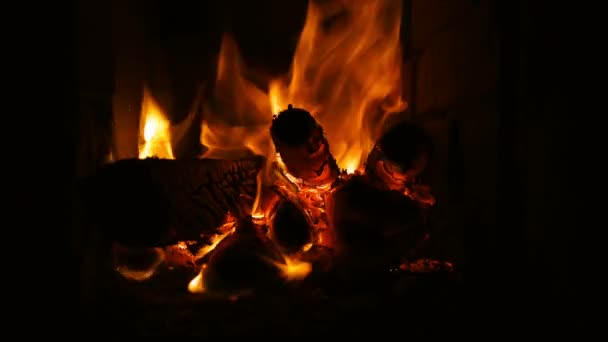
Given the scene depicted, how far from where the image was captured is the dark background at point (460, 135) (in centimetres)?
78

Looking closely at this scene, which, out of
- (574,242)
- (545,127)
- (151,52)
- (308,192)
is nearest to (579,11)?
(545,127)

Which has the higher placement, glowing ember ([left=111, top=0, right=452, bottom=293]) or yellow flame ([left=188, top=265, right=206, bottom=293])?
glowing ember ([left=111, top=0, right=452, bottom=293])

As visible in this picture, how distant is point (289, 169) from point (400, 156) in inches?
10.5

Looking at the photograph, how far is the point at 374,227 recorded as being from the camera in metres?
0.94

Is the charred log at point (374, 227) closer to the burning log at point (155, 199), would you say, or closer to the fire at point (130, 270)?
the burning log at point (155, 199)

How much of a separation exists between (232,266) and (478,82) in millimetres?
684

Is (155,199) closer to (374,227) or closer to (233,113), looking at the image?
(374,227)

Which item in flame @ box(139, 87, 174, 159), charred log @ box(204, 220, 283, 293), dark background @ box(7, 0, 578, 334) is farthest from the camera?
flame @ box(139, 87, 174, 159)

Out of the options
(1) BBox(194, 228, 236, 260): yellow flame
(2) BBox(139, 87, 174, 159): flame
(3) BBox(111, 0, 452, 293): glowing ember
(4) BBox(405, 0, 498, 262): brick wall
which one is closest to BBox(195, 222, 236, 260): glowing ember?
(1) BBox(194, 228, 236, 260): yellow flame

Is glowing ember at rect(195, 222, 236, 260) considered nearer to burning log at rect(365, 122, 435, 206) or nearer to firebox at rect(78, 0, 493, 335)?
firebox at rect(78, 0, 493, 335)

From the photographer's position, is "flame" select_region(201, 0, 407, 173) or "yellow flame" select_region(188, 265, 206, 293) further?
"flame" select_region(201, 0, 407, 173)

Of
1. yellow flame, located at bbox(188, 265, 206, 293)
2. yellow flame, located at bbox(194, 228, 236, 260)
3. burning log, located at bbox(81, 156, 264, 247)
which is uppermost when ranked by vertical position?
burning log, located at bbox(81, 156, 264, 247)

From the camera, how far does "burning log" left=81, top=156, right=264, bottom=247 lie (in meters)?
0.84

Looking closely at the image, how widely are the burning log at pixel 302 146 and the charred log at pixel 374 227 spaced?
0.10m
